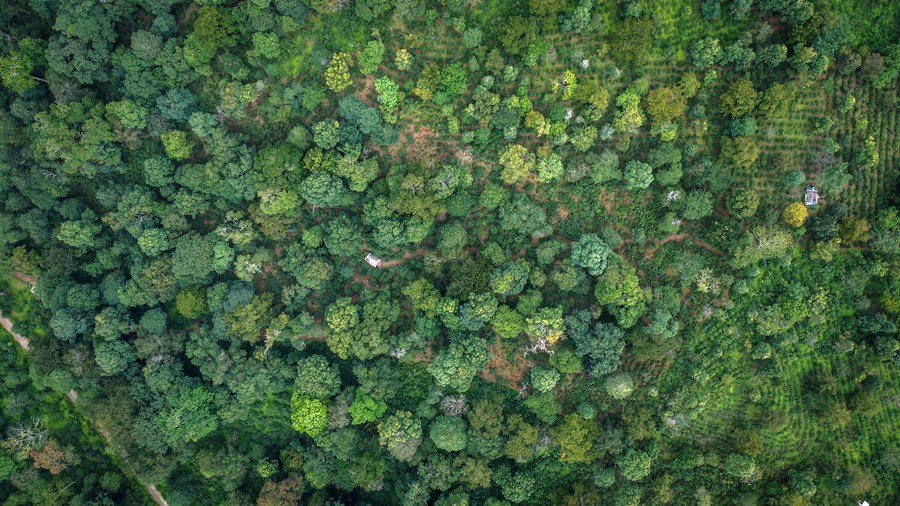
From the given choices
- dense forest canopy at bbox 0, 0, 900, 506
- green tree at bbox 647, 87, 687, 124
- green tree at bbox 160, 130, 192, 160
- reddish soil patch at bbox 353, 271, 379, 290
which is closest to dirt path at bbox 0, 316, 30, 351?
dense forest canopy at bbox 0, 0, 900, 506

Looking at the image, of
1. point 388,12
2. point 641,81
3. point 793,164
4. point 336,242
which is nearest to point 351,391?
point 336,242

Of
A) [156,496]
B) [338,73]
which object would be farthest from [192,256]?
[156,496]

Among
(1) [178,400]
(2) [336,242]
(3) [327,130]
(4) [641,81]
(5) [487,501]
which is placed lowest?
(5) [487,501]

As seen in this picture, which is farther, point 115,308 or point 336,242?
point 115,308

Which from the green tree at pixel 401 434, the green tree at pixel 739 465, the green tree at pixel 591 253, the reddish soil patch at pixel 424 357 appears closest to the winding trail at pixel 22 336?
the green tree at pixel 401 434

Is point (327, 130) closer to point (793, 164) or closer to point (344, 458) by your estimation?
point (344, 458)

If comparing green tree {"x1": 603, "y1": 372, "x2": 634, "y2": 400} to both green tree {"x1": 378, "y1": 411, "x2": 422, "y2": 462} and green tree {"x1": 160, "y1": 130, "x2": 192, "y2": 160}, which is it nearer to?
green tree {"x1": 378, "y1": 411, "x2": 422, "y2": 462}

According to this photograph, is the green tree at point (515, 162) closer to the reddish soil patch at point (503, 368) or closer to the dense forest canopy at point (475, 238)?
the dense forest canopy at point (475, 238)
